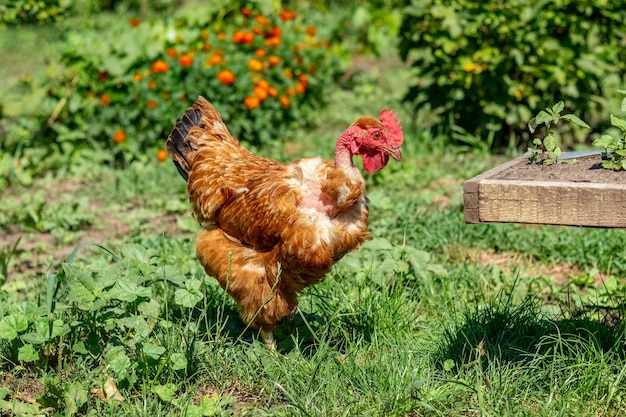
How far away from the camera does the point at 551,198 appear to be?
8.61 feet

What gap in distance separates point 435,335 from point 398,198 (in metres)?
2.26

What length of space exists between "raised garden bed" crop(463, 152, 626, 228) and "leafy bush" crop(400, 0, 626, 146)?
359cm

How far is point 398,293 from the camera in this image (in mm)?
3914

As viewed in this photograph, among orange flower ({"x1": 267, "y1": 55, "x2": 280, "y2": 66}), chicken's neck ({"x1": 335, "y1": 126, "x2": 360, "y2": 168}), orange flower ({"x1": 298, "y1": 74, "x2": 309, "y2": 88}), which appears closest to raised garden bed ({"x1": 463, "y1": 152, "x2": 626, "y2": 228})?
chicken's neck ({"x1": 335, "y1": 126, "x2": 360, "y2": 168})

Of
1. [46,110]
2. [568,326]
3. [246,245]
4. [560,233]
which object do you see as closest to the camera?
[568,326]

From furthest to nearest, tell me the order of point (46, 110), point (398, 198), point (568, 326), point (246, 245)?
1. point (46, 110)
2. point (398, 198)
3. point (246, 245)
4. point (568, 326)

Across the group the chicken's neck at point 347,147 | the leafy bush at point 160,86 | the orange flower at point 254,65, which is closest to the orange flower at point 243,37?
the leafy bush at point 160,86

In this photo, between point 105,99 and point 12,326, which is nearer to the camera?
point 12,326

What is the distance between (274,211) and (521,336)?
1296mm

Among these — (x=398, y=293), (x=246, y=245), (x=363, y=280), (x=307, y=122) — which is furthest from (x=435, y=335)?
(x=307, y=122)

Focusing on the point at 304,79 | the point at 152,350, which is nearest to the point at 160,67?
the point at 304,79

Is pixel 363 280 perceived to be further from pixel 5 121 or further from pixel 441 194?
pixel 5 121

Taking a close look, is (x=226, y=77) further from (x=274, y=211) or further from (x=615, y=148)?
(x=615, y=148)

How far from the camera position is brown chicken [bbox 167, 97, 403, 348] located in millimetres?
3434
